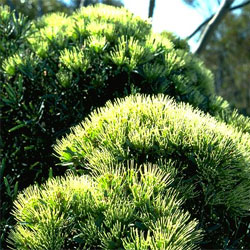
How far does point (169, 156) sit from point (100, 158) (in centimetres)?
39

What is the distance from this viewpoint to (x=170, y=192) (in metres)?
2.48

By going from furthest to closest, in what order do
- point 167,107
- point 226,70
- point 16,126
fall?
point 226,70
point 16,126
point 167,107

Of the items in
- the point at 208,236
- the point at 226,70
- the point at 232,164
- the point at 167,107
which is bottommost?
the point at 208,236

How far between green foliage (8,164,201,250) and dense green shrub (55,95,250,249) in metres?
0.21

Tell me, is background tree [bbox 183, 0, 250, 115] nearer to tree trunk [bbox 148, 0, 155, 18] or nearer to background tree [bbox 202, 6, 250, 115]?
→ background tree [bbox 202, 6, 250, 115]

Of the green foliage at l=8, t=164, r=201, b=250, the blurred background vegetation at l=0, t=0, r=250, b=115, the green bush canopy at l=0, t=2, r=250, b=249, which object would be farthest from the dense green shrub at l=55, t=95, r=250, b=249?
the blurred background vegetation at l=0, t=0, r=250, b=115

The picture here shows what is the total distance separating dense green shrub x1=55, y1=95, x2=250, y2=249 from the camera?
258 centimetres

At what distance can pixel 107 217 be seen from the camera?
223 cm

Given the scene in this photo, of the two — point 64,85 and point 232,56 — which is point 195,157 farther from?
point 232,56

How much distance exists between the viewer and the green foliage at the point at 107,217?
217cm

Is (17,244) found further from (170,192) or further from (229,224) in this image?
(229,224)

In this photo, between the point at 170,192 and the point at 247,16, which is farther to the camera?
the point at 247,16

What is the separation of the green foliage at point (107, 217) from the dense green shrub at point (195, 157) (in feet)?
0.68

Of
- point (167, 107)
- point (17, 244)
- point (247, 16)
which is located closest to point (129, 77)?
point (167, 107)
